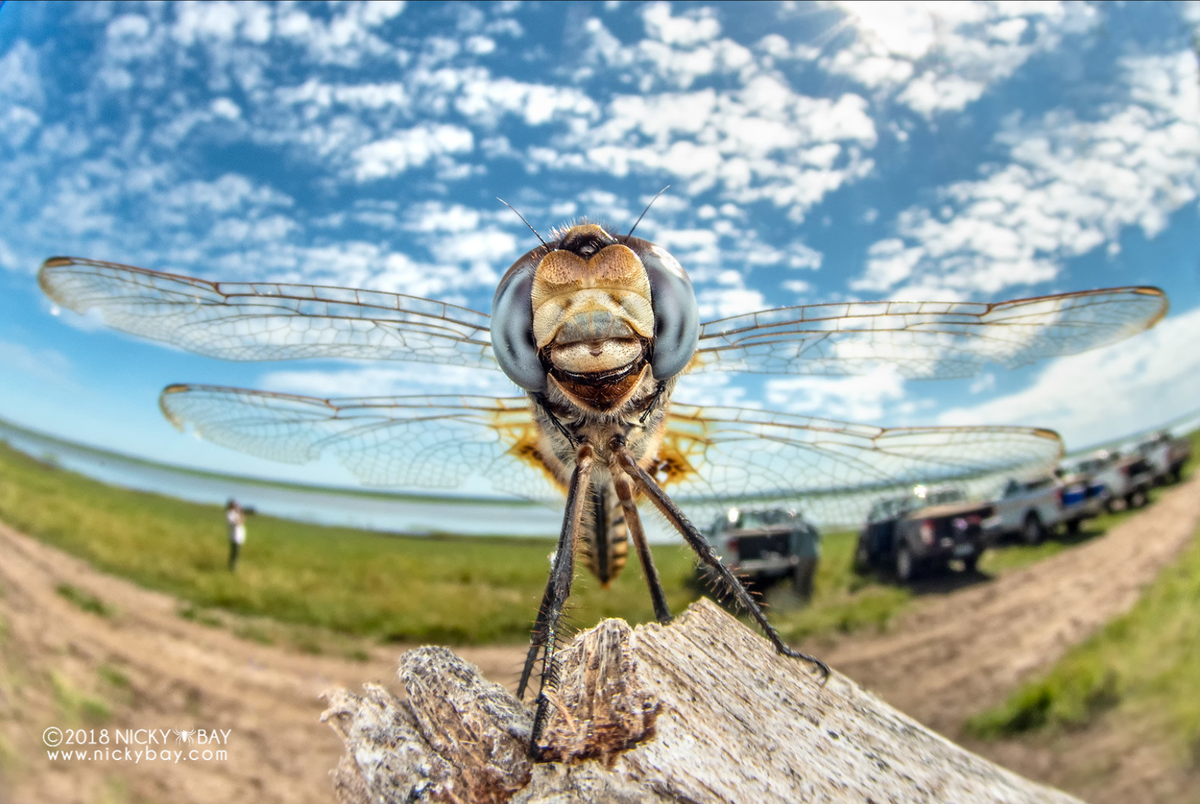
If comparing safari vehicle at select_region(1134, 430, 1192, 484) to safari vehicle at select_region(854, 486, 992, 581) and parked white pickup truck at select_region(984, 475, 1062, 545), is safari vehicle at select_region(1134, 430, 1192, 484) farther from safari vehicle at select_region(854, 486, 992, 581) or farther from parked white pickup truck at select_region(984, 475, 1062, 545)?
safari vehicle at select_region(854, 486, 992, 581)

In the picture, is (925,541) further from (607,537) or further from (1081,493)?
(607,537)

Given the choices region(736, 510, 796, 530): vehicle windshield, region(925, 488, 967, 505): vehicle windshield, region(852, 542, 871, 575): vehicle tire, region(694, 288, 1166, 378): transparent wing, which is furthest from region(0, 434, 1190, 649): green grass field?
region(694, 288, 1166, 378): transparent wing

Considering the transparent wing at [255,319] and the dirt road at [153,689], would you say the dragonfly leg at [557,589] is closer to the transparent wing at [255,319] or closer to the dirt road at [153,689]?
the transparent wing at [255,319]

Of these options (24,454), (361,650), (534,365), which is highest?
(534,365)

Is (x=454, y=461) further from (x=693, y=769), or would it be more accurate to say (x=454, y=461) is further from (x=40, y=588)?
(x=40, y=588)

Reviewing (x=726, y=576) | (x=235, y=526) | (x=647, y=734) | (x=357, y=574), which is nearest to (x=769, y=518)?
(x=726, y=576)

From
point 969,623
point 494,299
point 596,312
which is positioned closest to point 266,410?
point 494,299
